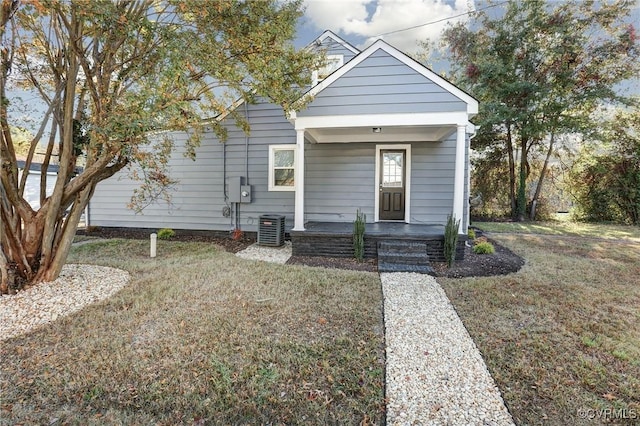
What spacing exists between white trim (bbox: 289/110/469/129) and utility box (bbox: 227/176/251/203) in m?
2.59

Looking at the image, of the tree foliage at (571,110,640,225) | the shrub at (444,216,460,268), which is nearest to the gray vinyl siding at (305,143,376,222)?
the shrub at (444,216,460,268)

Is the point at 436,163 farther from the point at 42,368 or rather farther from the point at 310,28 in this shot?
the point at 42,368

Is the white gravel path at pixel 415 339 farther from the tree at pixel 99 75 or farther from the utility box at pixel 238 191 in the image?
the utility box at pixel 238 191

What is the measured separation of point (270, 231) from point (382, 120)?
11.5ft

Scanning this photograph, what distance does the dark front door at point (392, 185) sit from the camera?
25.1ft

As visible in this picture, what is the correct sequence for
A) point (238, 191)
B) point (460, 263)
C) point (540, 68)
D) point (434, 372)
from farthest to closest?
point (540, 68) → point (238, 191) → point (460, 263) → point (434, 372)

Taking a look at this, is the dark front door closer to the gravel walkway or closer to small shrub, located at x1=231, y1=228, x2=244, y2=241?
Answer: small shrub, located at x1=231, y1=228, x2=244, y2=241

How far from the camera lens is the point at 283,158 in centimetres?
798

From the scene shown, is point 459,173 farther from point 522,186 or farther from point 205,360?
point 522,186

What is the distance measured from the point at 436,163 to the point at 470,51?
305 inches

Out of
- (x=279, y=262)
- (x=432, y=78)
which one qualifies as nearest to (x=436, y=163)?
(x=432, y=78)

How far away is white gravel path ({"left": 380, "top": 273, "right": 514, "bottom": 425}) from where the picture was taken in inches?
75.3

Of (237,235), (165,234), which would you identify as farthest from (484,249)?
(165,234)

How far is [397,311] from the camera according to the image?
3.48m
